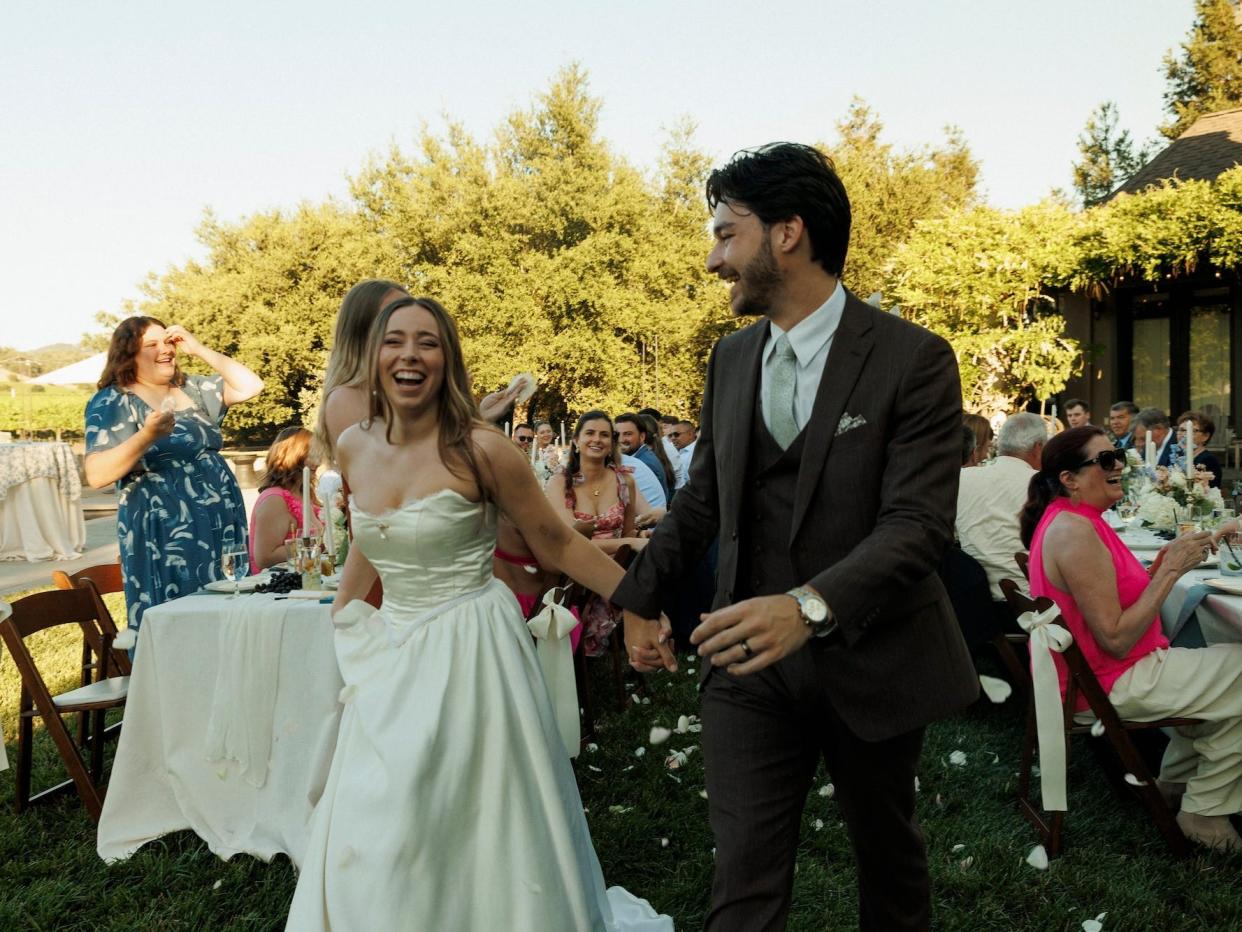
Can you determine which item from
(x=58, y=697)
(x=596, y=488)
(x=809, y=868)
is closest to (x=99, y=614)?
(x=58, y=697)

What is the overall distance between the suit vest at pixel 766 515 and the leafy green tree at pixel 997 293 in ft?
47.2

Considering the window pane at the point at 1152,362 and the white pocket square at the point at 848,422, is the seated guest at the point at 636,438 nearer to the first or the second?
the white pocket square at the point at 848,422

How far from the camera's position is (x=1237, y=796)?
377 cm

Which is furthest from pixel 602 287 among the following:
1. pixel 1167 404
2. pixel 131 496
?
pixel 131 496

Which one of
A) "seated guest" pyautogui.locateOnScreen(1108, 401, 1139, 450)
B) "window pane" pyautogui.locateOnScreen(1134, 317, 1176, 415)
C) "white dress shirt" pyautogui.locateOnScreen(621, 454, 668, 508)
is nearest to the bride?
"white dress shirt" pyautogui.locateOnScreen(621, 454, 668, 508)

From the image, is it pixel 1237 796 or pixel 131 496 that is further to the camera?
pixel 131 496

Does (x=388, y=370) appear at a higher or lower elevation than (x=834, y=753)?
higher

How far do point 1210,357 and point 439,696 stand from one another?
17.0m

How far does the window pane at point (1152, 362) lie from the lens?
16.5m

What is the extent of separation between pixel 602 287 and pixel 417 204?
7.27 meters

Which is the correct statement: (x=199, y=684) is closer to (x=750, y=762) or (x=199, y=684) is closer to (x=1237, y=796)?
(x=750, y=762)

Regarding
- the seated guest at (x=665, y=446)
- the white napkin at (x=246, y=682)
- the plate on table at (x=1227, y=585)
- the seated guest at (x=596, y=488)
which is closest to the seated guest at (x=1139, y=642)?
the plate on table at (x=1227, y=585)

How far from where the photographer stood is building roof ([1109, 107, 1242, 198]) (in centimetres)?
1716

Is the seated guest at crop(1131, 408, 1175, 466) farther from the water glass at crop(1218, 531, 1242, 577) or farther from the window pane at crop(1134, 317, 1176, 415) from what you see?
the window pane at crop(1134, 317, 1176, 415)
